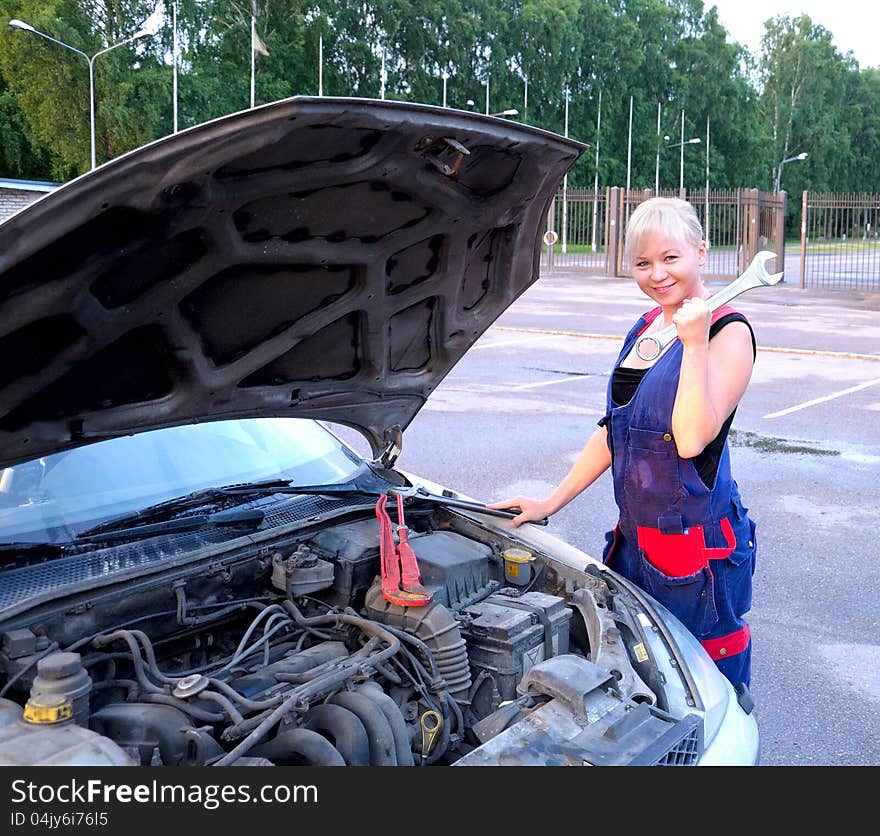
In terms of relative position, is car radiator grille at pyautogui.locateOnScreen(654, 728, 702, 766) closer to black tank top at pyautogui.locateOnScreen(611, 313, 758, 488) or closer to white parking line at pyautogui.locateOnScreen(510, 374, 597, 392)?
black tank top at pyautogui.locateOnScreen(611, 313, 758, 488)

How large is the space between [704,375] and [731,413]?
0.26 metres

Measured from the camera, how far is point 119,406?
2.70 m

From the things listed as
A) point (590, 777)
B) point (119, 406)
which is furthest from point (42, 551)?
point (590, 777)

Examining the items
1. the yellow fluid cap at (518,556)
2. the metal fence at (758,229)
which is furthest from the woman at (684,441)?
the metal fence at (758,229)

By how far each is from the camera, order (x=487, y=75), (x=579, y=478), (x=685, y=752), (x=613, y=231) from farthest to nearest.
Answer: (x=487, y=75) < (x=613, y=231) < (x=579, y=478) < (x=685, y=752)

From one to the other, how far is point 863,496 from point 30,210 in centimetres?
637

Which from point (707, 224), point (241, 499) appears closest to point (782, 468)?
point (241, 499)

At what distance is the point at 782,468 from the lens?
7676mm

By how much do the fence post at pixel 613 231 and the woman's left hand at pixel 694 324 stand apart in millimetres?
24612

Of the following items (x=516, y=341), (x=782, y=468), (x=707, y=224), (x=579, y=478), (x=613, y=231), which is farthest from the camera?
(x=707, y=224)

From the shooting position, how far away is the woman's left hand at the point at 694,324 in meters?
2.66

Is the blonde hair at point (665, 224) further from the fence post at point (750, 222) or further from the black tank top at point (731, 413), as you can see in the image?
the fence post at point (750, 222)

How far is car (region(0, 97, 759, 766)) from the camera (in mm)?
2170

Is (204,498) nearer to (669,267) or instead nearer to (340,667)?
(340,667)
